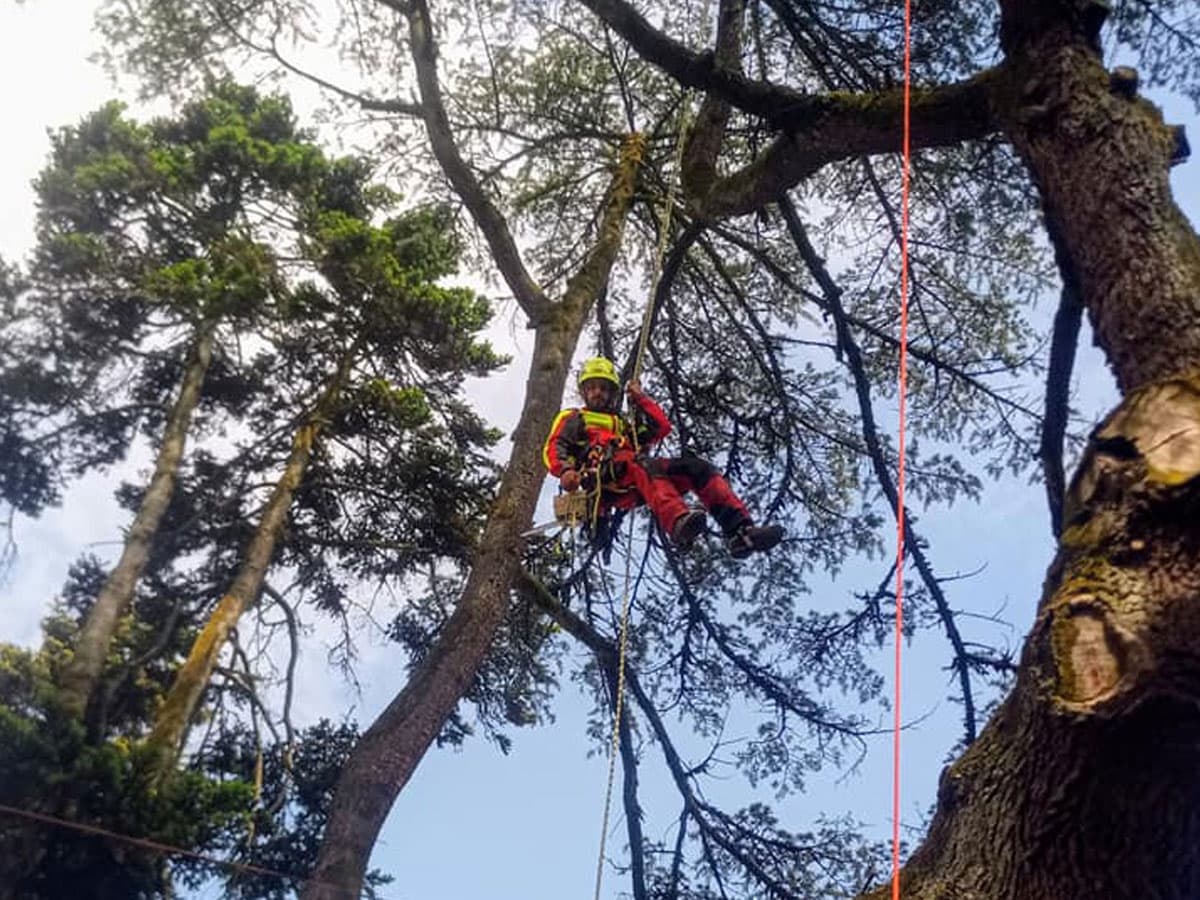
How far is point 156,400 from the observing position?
9.64 meters

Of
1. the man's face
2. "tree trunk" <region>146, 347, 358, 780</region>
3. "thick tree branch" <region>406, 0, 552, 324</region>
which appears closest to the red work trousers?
the man's face

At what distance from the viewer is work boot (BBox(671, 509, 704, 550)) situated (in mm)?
4262

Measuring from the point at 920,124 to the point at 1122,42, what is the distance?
2196 mm

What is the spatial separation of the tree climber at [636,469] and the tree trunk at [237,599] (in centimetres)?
336

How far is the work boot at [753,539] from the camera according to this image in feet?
13.7

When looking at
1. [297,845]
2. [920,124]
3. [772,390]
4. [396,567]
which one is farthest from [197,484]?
[920,124]

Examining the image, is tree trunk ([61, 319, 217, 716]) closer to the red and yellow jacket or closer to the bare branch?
the red and yellow jacket

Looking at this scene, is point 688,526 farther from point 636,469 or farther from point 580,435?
point 580,435

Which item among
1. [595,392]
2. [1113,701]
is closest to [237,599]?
[595,392]

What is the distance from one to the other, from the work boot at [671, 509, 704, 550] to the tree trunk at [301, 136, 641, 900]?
1.08 m

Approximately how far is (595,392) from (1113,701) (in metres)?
3.74

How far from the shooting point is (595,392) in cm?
519

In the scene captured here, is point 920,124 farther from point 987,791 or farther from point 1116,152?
point 987,791

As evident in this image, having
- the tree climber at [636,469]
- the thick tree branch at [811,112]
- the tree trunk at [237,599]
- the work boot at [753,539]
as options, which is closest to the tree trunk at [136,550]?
the tree trunk at [237,599]
